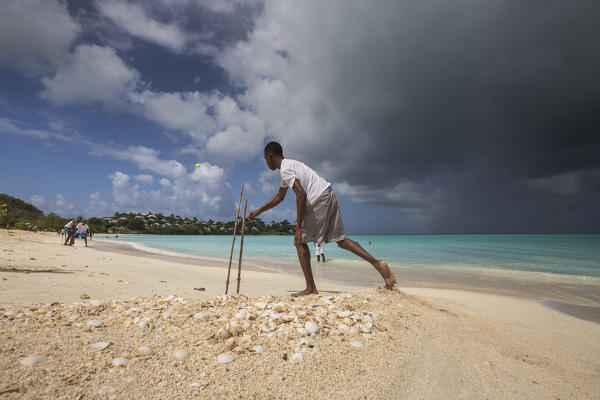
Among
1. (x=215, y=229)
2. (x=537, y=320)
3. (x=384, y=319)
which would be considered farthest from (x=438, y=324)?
(x=215, y=229)

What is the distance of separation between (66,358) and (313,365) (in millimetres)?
1634

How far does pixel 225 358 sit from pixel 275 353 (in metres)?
0.37

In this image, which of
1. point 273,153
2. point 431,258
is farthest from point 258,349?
point 431,258

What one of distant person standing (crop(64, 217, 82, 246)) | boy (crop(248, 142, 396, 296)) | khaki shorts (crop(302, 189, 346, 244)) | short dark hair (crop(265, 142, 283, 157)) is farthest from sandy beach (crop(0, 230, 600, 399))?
distant person standing (crop(64, 217, 82, 246))

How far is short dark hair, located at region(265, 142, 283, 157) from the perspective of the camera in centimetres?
434

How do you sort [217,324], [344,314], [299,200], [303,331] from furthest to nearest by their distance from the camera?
[299,200], [344,314], [217,324], [303,331]

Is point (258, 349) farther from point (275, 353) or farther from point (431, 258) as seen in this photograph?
point (431, 258)

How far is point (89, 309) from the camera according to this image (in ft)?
8.73

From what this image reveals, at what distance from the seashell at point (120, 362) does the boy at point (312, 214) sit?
251 cm

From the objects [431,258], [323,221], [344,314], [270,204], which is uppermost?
[270,204]

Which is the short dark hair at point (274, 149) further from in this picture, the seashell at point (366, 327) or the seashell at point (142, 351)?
the seashell at point (142, 351)

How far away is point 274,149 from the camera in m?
4.34

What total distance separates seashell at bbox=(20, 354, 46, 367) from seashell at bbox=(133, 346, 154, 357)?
504 mm

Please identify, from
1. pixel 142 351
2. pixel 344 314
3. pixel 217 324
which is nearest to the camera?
pixel 142 351
